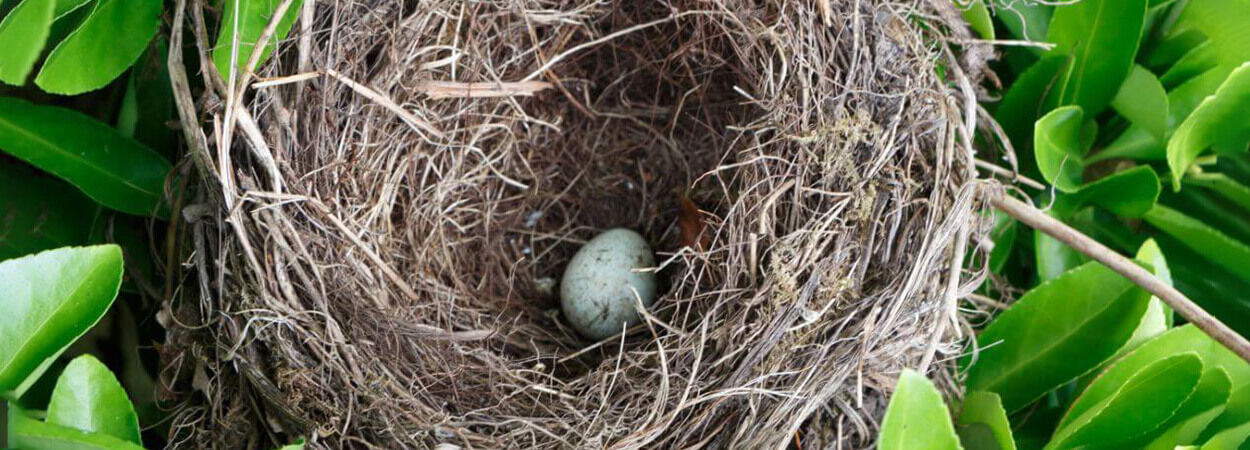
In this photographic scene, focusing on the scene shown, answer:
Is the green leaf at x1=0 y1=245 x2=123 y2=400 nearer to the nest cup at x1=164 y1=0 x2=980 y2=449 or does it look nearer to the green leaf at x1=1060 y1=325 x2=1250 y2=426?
the nest cup at x1=164 y1=0 x2=980 y2=449

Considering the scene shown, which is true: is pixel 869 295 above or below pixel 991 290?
above

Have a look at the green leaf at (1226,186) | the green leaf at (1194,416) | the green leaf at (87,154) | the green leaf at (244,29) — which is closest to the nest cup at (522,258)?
the green leaf at (244,29)

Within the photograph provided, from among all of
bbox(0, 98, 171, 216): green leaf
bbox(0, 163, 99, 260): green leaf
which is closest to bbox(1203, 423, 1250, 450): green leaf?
bbox(0, 98, 171, 216): green leaf

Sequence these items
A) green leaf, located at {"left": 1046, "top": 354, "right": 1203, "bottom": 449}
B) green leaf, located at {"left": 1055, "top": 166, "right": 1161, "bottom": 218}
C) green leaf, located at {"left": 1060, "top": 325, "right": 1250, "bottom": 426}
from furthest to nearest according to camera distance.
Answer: green leaf, located at {"left": 1055, "top": 166, "right": 1161, "bottom": 218} → green leaf, located at {"left": 1060, "top": 325, "right": 1250, "bottom": 426} → green leaf, located at {"left": 1046, "top": 354, "right": 1203, "bottom": 449}

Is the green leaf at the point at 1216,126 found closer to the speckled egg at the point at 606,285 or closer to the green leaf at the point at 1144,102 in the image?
the green leaf at the point at 1144,102

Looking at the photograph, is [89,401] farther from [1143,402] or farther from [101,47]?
[1143,402]

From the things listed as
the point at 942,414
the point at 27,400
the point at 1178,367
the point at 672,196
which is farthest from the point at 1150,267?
the point at 27,400

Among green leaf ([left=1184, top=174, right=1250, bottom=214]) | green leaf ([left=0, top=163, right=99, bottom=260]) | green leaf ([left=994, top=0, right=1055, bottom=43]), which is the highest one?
green leaf ([left=994, top=0, right=1055, bottom=43])

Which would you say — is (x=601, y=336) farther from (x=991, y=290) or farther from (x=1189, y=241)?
(x=1189, y=241)
